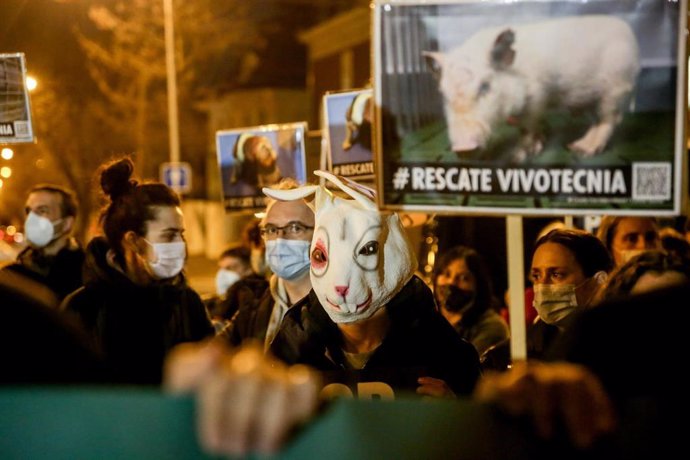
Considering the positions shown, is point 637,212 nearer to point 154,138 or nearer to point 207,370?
point 207,370

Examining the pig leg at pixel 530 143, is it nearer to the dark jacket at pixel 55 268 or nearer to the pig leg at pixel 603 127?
the pig leg at pixel 603 127

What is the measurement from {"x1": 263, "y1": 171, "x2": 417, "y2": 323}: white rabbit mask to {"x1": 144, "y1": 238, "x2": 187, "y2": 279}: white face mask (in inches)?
52.8

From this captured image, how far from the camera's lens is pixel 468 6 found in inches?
119

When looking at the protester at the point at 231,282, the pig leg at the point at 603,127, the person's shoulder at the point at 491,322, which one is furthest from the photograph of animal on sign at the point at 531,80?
the protester at the point at 231,282

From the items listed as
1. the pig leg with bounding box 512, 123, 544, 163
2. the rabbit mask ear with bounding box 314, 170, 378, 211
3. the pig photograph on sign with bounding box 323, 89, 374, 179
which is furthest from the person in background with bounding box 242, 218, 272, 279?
the pig leg with bounding box 512, 123, 544, 163

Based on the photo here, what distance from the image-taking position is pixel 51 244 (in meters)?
6.85

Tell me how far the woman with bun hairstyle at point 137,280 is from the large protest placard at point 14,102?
18.2 inches

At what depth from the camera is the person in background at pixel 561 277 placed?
4555 millimetres

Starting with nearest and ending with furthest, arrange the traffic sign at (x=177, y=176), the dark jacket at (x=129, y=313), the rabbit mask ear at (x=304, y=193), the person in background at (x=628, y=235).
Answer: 1. the rabbit mask ear at (x=304, y=193)
2. the dark jacket at (x=129, y=313)
3. the person in background at (x=628, y=235)
4. the traffic sign at (x=177, y=176)

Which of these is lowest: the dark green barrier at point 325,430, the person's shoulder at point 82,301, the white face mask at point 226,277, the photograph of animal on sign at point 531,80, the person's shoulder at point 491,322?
the person's shoulder at point 491,322

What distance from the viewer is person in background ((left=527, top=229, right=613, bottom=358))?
4.55 meters

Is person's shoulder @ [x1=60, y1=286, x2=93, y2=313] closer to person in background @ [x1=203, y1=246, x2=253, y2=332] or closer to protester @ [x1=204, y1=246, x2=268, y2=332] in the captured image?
protester @ [x1=204, y1=246, x2=268, y2=332]

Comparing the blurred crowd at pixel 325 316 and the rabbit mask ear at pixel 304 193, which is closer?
the blurred crowd at pixel 325 316

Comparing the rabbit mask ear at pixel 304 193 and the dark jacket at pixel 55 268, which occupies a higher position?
the rabbit mask ear at pixel 304 193
